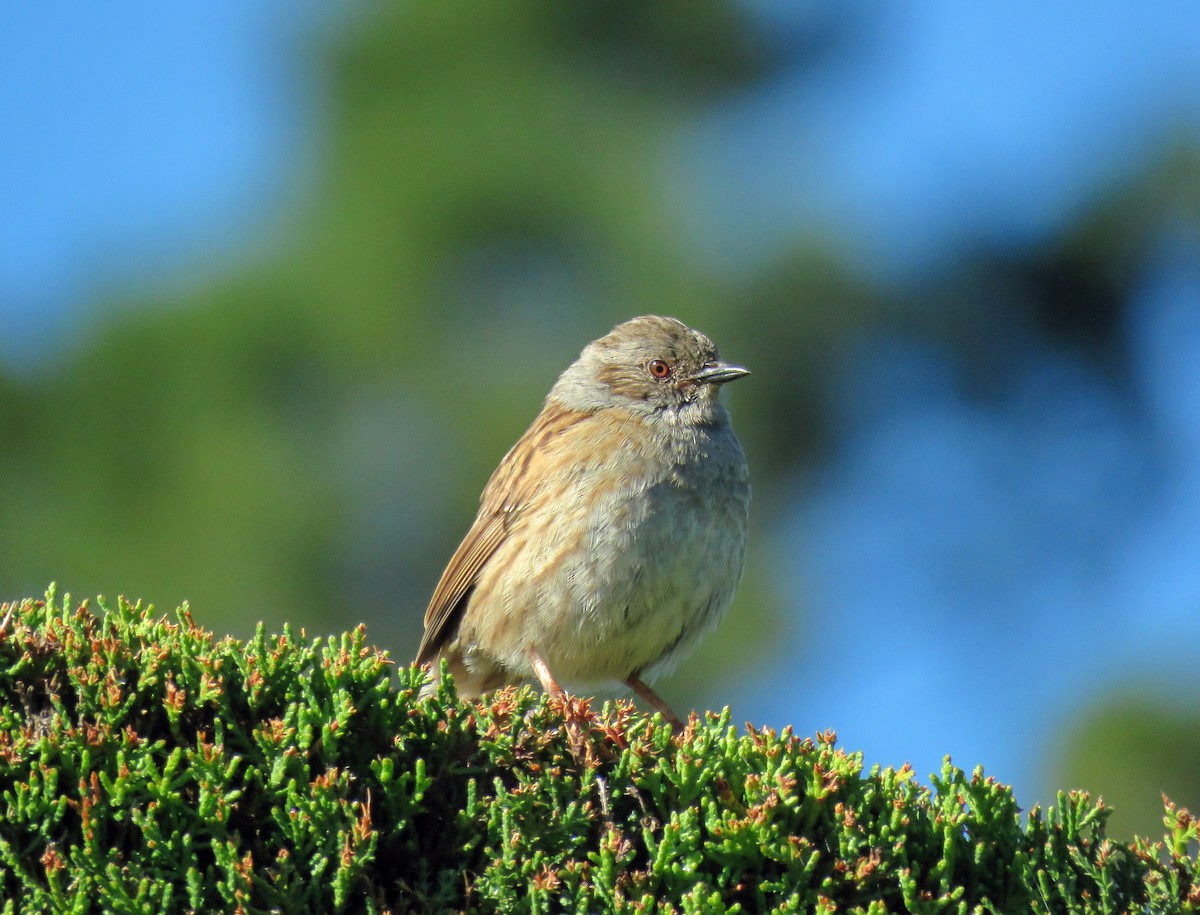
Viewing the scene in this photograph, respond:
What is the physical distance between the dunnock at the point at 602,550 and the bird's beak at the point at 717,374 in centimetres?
1

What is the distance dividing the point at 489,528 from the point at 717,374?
1.32 m

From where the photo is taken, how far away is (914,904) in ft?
12.4

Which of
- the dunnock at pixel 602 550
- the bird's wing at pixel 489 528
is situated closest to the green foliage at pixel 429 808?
the dunnock at pixel 602 550

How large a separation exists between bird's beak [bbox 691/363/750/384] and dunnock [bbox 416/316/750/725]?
13mm

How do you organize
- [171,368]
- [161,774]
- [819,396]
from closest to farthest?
[161,774]
[171,368]
[819,396]

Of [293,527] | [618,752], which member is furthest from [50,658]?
[293,527]

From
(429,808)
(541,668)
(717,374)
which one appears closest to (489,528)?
(541,668)

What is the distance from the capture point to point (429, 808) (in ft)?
12.9

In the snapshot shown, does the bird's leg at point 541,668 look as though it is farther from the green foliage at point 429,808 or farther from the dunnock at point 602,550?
the green foliage at point 429,808

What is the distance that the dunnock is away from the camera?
20.1 feet

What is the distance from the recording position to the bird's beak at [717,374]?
7090 mm

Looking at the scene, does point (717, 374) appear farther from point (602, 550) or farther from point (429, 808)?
point (429, 808)

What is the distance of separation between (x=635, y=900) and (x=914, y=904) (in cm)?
70

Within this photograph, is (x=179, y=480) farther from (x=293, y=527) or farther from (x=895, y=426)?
(x=895, y=426)
